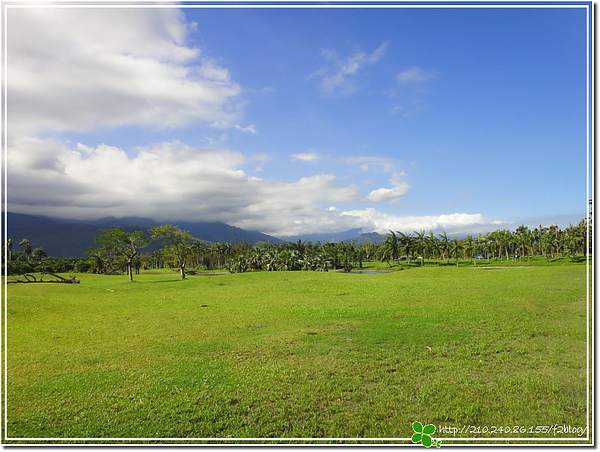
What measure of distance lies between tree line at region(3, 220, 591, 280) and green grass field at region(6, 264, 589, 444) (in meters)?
26.8

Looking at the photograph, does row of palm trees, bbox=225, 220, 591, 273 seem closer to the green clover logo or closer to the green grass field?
the green grass field

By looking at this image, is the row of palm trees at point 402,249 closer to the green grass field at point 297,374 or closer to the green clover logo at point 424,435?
the green grass field at point 297,374

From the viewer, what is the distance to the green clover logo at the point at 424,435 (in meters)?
4.31

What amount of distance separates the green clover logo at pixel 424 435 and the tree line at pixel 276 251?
112ft

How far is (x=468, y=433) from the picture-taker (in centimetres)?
445

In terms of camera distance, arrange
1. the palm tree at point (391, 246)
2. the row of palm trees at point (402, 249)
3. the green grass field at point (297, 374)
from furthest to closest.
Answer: the palm tree at point (391, 246), the row of palm trees at point (402, 249), the green grass field at point (297, 374)

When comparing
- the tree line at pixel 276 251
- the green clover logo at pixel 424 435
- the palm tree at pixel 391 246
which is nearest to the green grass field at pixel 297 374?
the green clover logo at pixel 424 435

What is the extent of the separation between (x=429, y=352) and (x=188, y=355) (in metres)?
5.46

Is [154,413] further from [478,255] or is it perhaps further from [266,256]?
[478,255]

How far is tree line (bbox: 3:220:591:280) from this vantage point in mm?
40062

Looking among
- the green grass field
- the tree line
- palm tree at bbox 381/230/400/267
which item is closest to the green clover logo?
the green grass field

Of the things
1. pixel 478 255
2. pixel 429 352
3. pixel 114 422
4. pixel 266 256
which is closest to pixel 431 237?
pixel 266 256

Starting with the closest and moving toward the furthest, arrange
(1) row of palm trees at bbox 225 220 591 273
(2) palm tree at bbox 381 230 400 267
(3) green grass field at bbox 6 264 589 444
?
(3) green grass field at bbox 6 264 589 444, (1) row of palm trees at bbox 225 220 591 273, (2) palm tree at bbox 381 230 400 267

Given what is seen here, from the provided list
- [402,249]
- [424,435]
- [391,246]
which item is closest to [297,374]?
[424,435]
